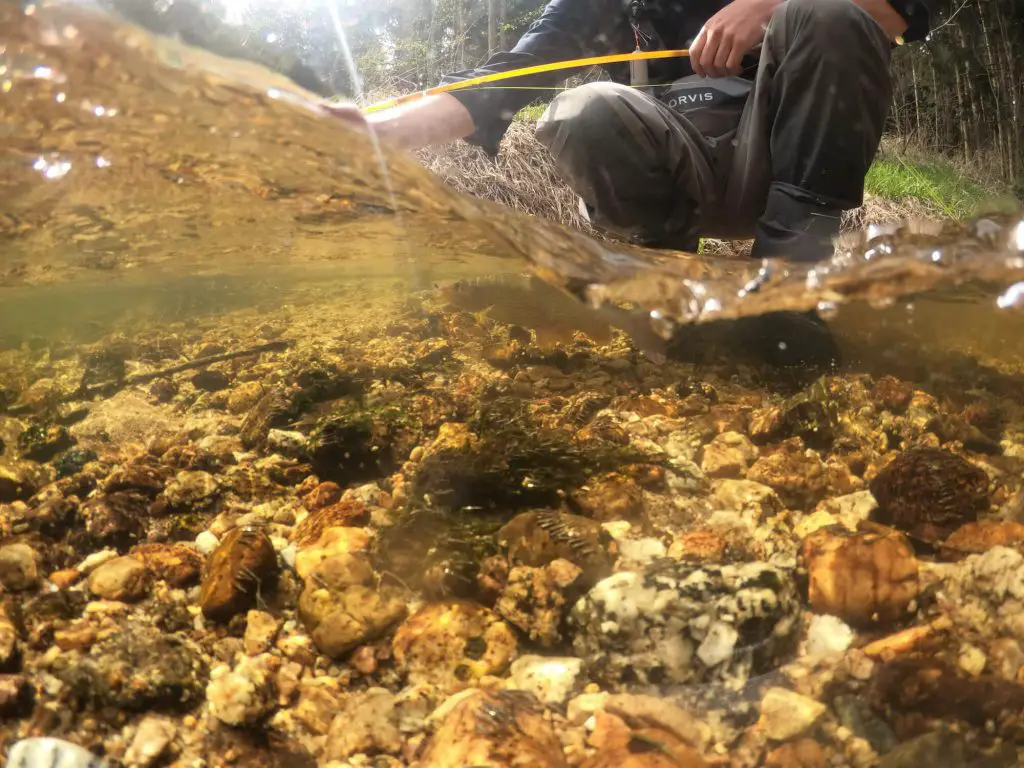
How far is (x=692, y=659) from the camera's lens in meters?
0.93

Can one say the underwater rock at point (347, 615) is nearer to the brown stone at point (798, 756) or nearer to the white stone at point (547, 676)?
the white stone at point (547, 676)

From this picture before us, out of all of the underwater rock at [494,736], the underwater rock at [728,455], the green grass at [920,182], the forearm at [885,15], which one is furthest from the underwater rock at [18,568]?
the green grass at [920,182]

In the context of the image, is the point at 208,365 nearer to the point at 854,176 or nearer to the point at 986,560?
the point at 986,560

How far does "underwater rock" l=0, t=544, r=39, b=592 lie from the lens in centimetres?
118

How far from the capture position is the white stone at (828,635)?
977mm

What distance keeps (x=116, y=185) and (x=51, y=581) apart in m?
1.12

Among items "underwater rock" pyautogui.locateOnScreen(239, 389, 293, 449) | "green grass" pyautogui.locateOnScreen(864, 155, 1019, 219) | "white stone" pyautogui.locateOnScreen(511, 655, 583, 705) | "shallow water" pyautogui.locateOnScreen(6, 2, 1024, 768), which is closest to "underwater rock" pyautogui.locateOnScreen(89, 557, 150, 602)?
"shallow water" pyautogui.locateOnScreen(6, 2, 1024, 768)

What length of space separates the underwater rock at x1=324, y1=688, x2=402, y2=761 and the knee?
1.96 metres

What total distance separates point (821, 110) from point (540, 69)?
1.05 metres

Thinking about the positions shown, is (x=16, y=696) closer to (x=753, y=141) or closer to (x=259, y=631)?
(x=259, y=631)

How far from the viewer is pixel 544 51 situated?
2348mm

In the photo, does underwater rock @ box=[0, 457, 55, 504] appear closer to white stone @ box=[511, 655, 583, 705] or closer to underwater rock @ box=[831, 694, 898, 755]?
white stone @ box=[511, 655, 583, 705]

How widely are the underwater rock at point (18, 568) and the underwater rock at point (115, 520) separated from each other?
115 millimetres

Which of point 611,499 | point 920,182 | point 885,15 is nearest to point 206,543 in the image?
point 611,499
